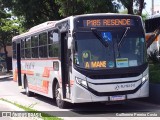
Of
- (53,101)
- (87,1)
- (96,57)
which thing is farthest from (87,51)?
(87,1)

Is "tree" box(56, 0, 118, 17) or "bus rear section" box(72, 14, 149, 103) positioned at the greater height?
"tree" box(56, 0, 118, 17)

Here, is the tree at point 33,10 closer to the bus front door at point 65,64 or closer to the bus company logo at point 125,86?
the bus front door at point 65,64

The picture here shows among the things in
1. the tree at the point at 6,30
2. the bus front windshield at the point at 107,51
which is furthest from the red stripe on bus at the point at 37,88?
the tree at the point at 6,30

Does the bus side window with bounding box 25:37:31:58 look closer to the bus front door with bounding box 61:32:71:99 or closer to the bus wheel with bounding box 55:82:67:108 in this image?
the bus wheel with bounding box 55:82:67:108

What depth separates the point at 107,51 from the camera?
12.9 m

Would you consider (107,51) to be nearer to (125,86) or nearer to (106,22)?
(106,22)

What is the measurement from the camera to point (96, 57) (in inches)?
504

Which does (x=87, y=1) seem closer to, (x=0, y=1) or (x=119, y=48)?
(x=119, y=48)

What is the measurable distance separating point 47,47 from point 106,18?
130 inches

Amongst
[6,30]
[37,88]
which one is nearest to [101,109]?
[37,88]

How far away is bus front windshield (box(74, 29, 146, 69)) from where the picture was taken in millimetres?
12750

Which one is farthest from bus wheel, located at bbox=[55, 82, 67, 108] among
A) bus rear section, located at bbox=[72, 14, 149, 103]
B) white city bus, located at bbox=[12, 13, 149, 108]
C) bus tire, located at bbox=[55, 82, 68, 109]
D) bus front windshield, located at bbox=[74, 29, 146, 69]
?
bus front windshield, located at bbox=[74, 29, 146, 69]

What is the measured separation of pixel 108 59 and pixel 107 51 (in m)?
0.25

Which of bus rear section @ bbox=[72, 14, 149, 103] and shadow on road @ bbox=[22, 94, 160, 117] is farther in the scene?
shadow on road @ bbox=[22, 94, 160, 117]
